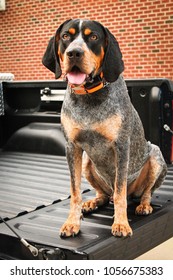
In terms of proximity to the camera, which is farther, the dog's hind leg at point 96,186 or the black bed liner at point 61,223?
the dog's hind leg at point 96,186

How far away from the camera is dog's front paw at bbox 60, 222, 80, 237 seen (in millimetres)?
2268

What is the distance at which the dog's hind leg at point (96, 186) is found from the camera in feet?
8.87

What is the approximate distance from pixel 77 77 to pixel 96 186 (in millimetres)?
915

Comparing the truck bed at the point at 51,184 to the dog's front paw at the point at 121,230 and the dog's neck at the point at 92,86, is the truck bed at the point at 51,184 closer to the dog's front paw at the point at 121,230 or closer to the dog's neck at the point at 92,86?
the dog's front paw at the point at 121,230

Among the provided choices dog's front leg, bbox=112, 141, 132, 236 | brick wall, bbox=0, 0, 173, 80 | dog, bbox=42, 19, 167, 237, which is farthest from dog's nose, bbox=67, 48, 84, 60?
brick wall, bbox=0, 0, 173, 80

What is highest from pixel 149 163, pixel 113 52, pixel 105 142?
pixel 113 52

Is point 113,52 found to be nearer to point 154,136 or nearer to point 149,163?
point 149,163

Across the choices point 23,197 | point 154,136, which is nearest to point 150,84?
point 154,136

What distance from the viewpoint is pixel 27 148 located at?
4.93 meters

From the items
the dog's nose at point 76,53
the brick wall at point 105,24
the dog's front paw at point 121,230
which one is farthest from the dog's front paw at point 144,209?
the brick wall at point 105,24

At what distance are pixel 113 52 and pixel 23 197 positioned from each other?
134 centimetres

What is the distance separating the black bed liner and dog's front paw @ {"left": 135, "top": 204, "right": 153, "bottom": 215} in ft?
0.10

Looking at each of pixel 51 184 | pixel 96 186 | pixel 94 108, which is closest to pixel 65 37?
pixel 94 108

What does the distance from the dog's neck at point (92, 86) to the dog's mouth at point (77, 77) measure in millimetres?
99
